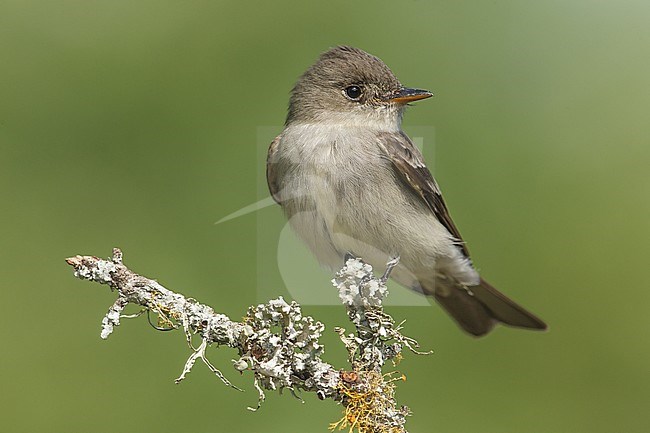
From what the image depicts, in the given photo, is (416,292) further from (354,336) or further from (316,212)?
(354,336)

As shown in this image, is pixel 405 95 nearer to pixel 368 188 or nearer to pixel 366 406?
pixel 368 188

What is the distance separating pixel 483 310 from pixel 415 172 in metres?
0.71

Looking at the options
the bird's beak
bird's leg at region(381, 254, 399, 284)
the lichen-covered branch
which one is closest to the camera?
the lichen-covered branch

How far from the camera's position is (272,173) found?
3.53 m

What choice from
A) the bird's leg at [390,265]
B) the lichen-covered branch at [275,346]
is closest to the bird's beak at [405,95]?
the bird's leg at [390,265]

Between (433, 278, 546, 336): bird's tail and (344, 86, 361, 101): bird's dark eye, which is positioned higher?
(344, 86, 361, 101): bird's dark eye

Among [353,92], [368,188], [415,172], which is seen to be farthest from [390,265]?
[353,92]

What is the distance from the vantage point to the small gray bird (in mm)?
3238

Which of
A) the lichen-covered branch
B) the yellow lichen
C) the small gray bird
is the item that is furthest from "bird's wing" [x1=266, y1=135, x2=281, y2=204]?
the yellow lichen

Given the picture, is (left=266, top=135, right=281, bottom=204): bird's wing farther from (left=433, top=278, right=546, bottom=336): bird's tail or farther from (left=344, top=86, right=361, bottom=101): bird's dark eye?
(left=433, top=278, right=546, bottom=336): bird's tail

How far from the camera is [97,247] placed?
11.0ft

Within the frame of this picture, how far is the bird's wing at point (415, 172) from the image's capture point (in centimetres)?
340

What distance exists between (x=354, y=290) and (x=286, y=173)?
1.07 meters

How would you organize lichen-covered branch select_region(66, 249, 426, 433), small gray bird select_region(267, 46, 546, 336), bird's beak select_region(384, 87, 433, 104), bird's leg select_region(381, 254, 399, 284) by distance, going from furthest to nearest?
1. bird's beak select_region(384, 87, 433, 104)
2. small gray bird select_region(267, 46, 546, 336)
3. bird's leg select_region(381, 254, 399, 284)
4. lichen-covered branch select_region(66, 249, 426, 433)
